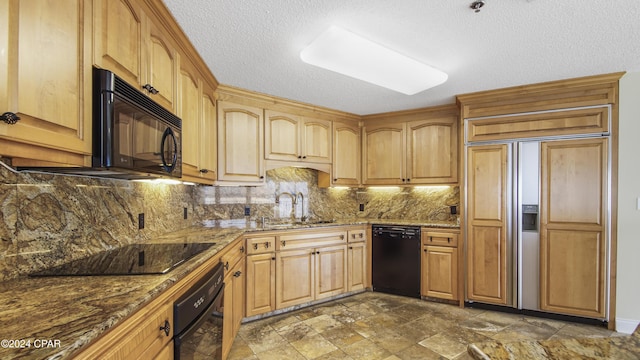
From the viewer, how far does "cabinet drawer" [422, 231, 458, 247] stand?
10.8ft

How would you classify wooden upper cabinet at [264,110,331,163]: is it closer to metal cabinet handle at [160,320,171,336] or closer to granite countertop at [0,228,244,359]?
granite countertop at [0,228,244,359]

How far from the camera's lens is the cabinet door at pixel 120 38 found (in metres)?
1.22

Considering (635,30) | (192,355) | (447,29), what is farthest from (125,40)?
(635,30)

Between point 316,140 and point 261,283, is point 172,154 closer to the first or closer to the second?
point 261,283

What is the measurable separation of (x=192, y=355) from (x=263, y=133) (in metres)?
2.27

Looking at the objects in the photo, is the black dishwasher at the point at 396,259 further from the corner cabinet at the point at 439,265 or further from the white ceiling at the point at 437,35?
the white ceiling at the point at 437,35

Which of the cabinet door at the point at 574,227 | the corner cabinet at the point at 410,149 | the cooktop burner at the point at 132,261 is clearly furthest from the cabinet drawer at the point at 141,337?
the cabinet door at the point at 574,227

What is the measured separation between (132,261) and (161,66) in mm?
1112

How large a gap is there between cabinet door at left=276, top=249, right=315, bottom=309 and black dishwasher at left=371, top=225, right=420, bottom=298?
2.90ft

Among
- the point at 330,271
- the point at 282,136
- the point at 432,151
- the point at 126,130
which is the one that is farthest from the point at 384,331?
the point at 126,130

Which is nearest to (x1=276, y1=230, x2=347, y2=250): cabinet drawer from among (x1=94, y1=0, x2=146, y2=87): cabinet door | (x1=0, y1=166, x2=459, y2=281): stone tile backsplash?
(x1=0, y1=166, x2=459, y2=281): stone tile backsplash

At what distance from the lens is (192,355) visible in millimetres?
1376

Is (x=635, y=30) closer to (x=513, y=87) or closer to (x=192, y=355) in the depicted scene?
(x=513, y=87)

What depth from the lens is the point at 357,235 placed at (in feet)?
11.8
